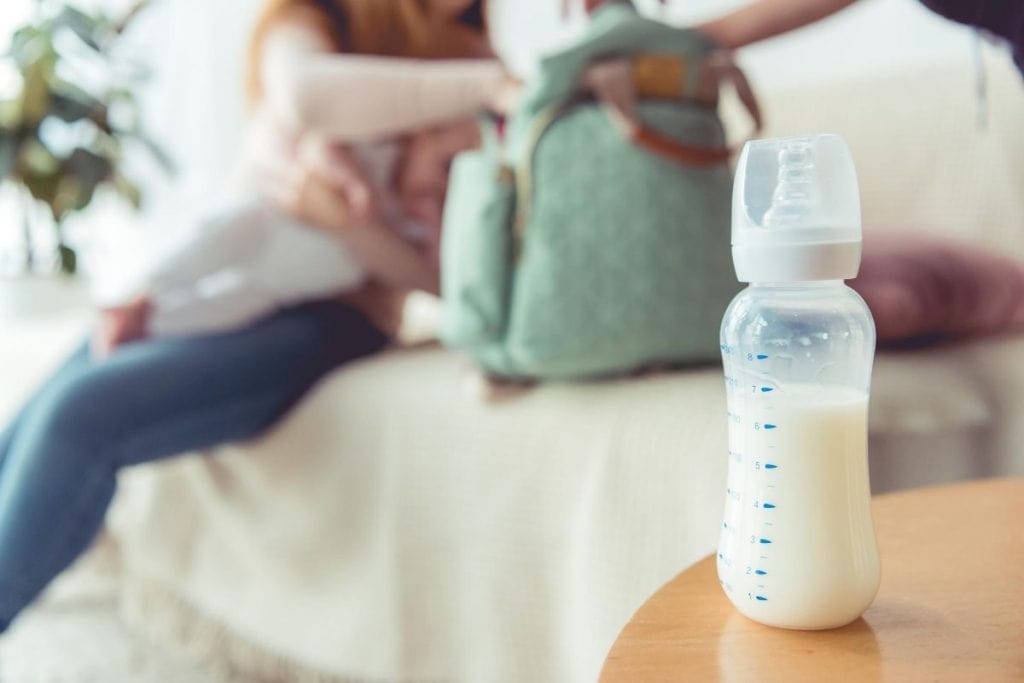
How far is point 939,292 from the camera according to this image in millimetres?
775

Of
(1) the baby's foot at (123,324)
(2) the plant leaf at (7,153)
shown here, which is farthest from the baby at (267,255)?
(2) the plant leaf at (7,153)

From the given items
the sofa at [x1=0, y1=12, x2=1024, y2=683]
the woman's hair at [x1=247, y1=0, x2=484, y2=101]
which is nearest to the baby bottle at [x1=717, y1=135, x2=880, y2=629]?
the sofa at [x1=0, y1=12, x2=1024, y2=683]

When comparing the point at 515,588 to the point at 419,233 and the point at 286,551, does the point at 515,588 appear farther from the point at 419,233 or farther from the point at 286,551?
the point at 419,233

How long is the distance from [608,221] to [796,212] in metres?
0.36

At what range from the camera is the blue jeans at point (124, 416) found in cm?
88

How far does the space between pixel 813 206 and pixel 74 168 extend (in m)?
1.46

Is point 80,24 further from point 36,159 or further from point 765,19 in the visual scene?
point 765,19

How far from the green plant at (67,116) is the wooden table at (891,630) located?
1.41 m

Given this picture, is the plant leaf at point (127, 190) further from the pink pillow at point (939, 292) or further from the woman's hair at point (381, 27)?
the pink pillow at point (939, 292)

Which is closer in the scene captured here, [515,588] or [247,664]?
[515,588]

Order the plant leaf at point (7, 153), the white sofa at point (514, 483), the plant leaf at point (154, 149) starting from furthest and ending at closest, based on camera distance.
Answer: the plant leaf at point (154, 149) < the plant leaf at point (7, 153) < the white sofa at point (514, 483)

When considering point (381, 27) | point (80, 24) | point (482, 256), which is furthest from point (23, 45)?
point (482, 256)

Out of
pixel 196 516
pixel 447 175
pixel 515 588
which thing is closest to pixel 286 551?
pixel 196 516

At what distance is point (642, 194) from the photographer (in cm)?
73
